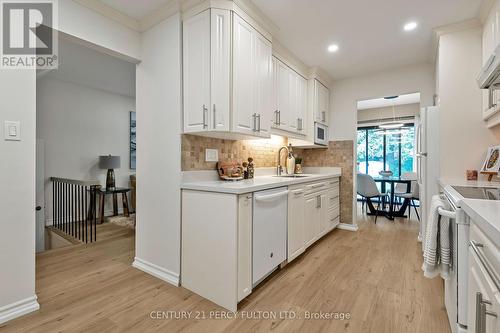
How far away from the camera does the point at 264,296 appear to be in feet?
6.07

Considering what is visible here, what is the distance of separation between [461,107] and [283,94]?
1841 millimetres

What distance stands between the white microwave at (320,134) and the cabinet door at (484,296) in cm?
268

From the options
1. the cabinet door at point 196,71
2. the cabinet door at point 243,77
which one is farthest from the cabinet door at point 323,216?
the cabinet door at point 196,71

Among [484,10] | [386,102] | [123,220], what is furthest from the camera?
[386,102]

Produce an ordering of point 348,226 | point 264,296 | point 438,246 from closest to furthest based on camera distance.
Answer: point 438,246 < point 264,296 < point 348,226

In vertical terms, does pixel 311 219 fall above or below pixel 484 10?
below

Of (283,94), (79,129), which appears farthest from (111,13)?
(79,129)

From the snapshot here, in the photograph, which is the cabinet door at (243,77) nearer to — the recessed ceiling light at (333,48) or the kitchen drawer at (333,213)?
the recessed ceiling light at (333,48)

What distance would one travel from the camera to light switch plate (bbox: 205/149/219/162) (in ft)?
7.41

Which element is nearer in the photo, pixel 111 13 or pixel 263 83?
pixel 111 13

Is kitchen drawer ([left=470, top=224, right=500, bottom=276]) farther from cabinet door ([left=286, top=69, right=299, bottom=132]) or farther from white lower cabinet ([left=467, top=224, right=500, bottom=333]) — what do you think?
cabinet door ([left=286, top=69, right=299, bottom=132])

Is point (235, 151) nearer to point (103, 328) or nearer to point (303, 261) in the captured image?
point (303, 261)

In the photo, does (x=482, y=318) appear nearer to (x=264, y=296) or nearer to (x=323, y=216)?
(x=264, y=296)

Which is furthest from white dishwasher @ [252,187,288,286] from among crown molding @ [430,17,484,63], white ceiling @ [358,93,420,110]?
white ceiling @ [358,93,420,110]
